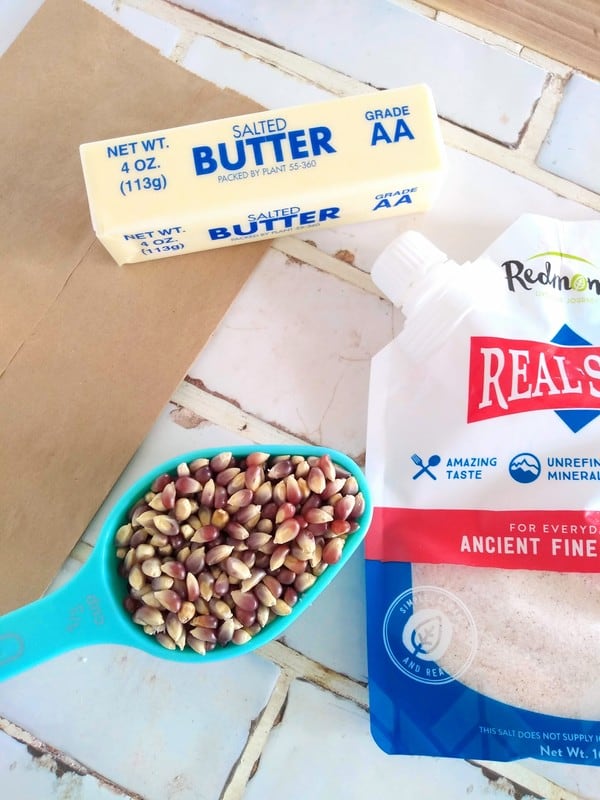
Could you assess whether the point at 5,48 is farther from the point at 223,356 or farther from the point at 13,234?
the point at 223,356

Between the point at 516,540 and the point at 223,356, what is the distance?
0.28 meters

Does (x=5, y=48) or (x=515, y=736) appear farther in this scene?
(x=5, y=48)

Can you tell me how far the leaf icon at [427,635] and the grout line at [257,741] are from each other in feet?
0.35

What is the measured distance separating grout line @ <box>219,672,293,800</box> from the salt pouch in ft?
0.24

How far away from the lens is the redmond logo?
54 cm

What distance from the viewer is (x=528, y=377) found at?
0.52 metres

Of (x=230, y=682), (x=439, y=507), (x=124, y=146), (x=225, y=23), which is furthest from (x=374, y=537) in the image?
(x=225, y=23)

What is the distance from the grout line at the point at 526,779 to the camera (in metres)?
0.53

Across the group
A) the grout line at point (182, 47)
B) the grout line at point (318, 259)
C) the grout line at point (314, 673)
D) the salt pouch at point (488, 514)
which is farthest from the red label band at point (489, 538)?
the grout line at point (182, 47)

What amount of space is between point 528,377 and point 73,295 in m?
0.38

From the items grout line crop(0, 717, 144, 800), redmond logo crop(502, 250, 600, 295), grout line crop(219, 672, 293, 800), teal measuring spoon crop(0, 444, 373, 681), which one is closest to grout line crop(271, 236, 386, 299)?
redmond logo crop(502, 250, 600, 295)

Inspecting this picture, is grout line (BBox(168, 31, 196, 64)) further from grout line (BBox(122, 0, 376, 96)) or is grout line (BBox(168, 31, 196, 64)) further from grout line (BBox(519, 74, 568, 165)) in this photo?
grout line (BBox(519, 74, 568, 165))

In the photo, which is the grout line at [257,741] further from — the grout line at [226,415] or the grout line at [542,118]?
the grout line at [542,118]

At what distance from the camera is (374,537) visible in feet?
1.75
